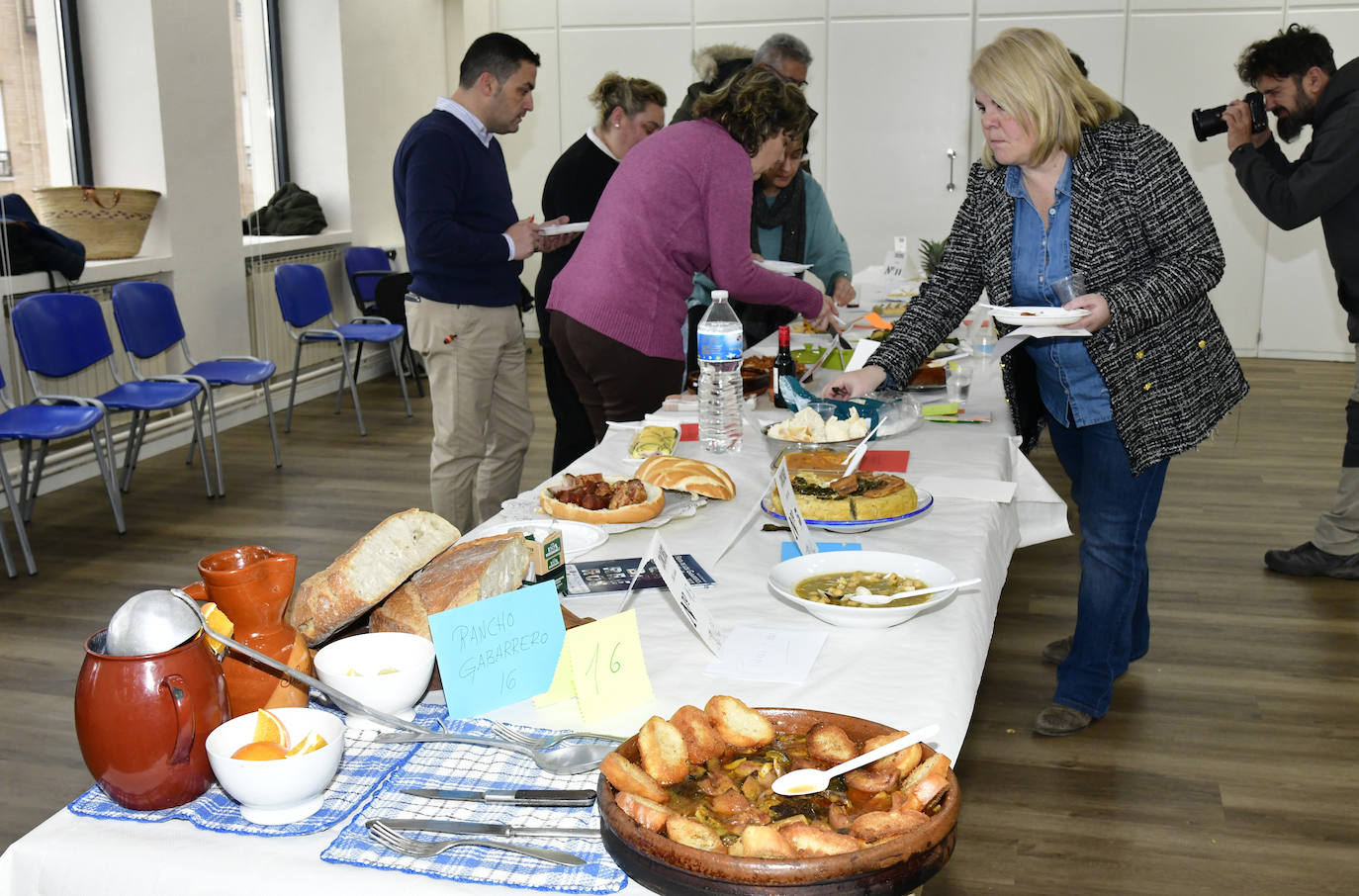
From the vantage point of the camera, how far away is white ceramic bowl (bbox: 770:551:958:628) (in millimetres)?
1370

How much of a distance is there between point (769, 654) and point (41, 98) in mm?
5066

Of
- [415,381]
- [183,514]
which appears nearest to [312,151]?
[415,381]

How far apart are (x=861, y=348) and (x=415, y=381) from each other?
4.76 m

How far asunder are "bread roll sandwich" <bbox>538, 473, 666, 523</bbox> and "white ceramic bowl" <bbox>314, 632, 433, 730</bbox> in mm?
588

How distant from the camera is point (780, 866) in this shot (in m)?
0.80

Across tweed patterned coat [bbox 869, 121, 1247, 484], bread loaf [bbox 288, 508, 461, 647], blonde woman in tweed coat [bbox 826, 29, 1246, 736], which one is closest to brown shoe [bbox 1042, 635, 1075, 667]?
blonde woman in tweed coat [bbox 826, 29, 1246, 736]

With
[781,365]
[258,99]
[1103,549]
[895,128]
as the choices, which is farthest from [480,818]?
→ [895,128]

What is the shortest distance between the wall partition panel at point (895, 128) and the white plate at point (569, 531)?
20.1 feet

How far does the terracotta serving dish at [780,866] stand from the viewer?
31.4 inches

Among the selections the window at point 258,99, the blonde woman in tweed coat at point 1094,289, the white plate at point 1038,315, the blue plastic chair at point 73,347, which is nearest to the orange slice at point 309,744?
the white plate at point 1038,315

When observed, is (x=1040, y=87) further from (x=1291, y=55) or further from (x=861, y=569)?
(x=1291, y=55)

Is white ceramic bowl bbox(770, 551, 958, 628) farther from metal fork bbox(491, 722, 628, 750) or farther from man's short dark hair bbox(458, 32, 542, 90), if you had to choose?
man's short dark hair bbox(458, 32, 542, 90)

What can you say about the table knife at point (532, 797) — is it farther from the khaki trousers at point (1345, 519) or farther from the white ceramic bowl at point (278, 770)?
the khaki trousers at point (1345, 519)

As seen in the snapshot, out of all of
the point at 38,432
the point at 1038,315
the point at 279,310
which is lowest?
the point at 38,432
